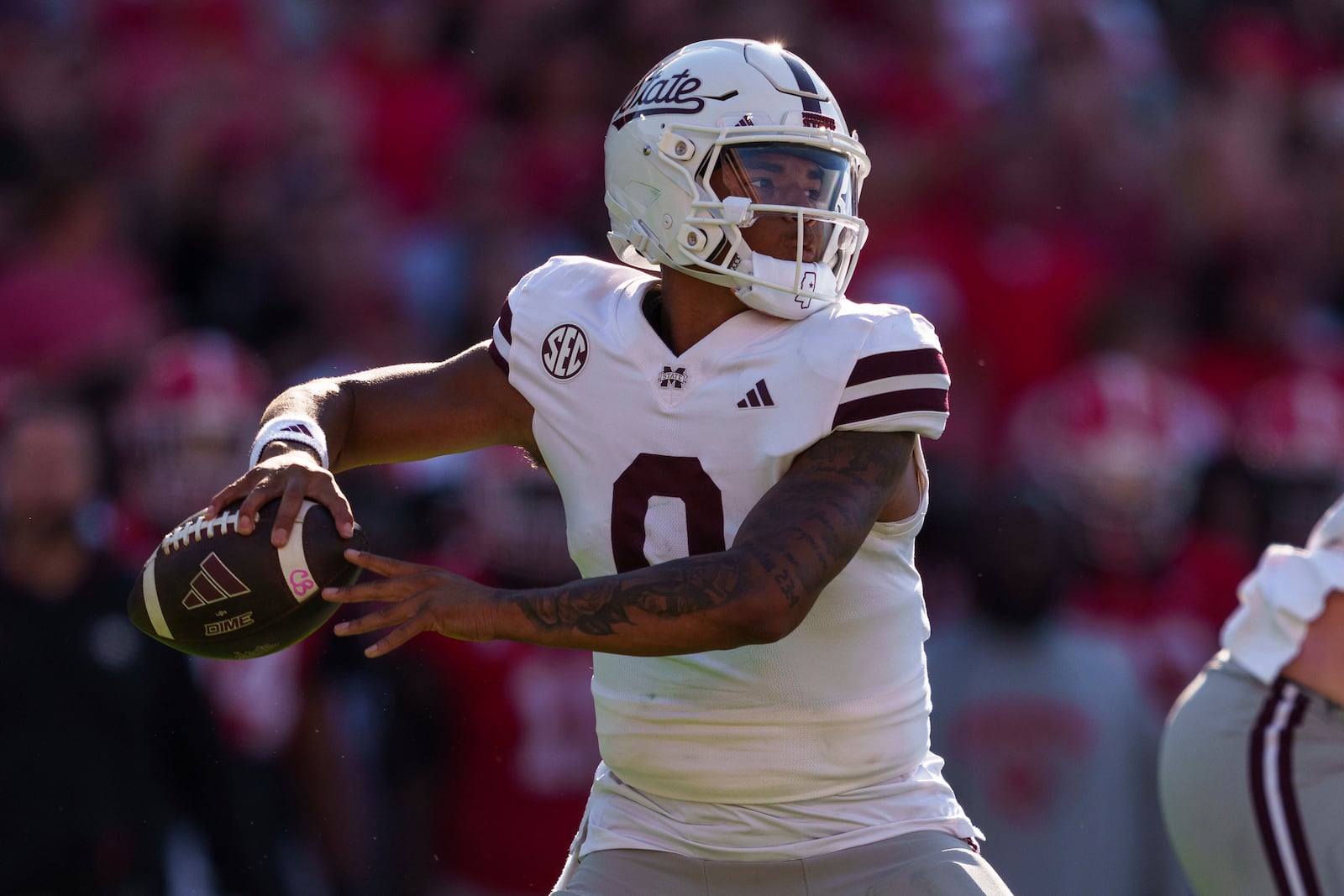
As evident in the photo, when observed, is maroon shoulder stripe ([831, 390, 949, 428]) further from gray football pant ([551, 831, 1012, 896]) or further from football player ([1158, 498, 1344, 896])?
football player ([1158, 498, 1344, 896])

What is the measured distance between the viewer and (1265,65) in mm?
8164

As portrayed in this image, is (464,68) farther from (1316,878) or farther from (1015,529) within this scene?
(1316,878)

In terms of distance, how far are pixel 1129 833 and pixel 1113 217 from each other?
3086 millimetres

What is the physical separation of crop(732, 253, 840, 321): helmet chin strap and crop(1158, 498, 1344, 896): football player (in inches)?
43.9

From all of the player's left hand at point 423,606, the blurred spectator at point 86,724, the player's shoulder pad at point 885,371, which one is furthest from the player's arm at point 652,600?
the blurred spectator at point 86,724

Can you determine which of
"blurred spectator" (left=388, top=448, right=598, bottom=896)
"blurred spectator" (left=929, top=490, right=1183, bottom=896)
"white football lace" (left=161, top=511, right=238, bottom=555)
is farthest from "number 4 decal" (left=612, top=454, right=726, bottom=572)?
"blurred spectator" (left=929, top=490, right=1183, bottom=896)

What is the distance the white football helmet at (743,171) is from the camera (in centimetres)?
300

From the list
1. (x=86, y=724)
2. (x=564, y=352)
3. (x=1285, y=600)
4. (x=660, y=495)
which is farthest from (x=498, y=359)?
(x=86, y=724)

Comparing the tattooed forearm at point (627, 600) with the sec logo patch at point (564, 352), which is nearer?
the tattooed forearm at point (627, 600)

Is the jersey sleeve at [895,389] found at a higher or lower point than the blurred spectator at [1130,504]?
higher

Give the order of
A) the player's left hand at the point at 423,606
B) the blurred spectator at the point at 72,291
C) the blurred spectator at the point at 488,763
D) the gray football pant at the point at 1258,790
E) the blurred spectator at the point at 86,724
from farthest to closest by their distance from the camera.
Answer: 1. the blurred spectator at the point at 72,291
2. the blurred spectator at the point at 488,763
3. the blurred spectator at the point at 86,724
4. the gray football pant at the point at 1258,790
5. the player's left hand at the point at 423,606

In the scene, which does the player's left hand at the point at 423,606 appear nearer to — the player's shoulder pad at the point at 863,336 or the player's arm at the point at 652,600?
the player's arm at the point at 652,600

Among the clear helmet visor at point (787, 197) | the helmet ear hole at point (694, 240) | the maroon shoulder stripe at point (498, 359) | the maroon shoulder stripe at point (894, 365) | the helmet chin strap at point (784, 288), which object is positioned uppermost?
the clear helmet visor at point (787, 197)

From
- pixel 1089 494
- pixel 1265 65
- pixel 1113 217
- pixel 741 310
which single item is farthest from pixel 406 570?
pixel 1265 65
